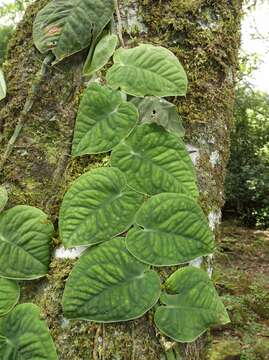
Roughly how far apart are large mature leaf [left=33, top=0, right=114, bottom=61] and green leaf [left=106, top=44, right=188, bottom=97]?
0.08m

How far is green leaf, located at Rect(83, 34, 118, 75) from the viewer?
2.17 feet

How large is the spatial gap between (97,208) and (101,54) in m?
0.24

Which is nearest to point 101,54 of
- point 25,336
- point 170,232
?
point 170,232

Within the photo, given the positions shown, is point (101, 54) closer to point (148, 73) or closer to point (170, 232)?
point (148, 73)

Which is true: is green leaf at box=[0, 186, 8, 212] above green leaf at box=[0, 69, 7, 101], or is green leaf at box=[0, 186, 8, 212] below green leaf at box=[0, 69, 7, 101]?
below

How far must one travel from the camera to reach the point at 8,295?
570mm

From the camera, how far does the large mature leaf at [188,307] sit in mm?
529

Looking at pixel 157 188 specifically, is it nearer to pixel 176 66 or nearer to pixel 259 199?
pixel 176 66

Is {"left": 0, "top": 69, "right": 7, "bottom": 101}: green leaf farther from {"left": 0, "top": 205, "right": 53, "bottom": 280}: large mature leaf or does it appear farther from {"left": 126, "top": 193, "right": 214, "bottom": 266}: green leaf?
{"left": 126, "top": 193, "right": 214, "bottom": 266}: green leaf

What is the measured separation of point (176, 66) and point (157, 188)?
185mm

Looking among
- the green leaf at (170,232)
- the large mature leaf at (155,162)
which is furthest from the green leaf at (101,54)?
the green leaf at (170,232)

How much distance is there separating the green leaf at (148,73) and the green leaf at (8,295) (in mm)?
306

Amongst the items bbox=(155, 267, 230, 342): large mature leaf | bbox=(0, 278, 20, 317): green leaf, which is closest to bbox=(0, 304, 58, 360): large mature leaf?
bbox=(0, 278, 20, 317): green leaf

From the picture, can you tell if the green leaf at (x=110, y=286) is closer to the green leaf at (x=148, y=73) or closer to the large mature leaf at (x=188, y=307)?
the large mature leaf at (x=188, y=307)
